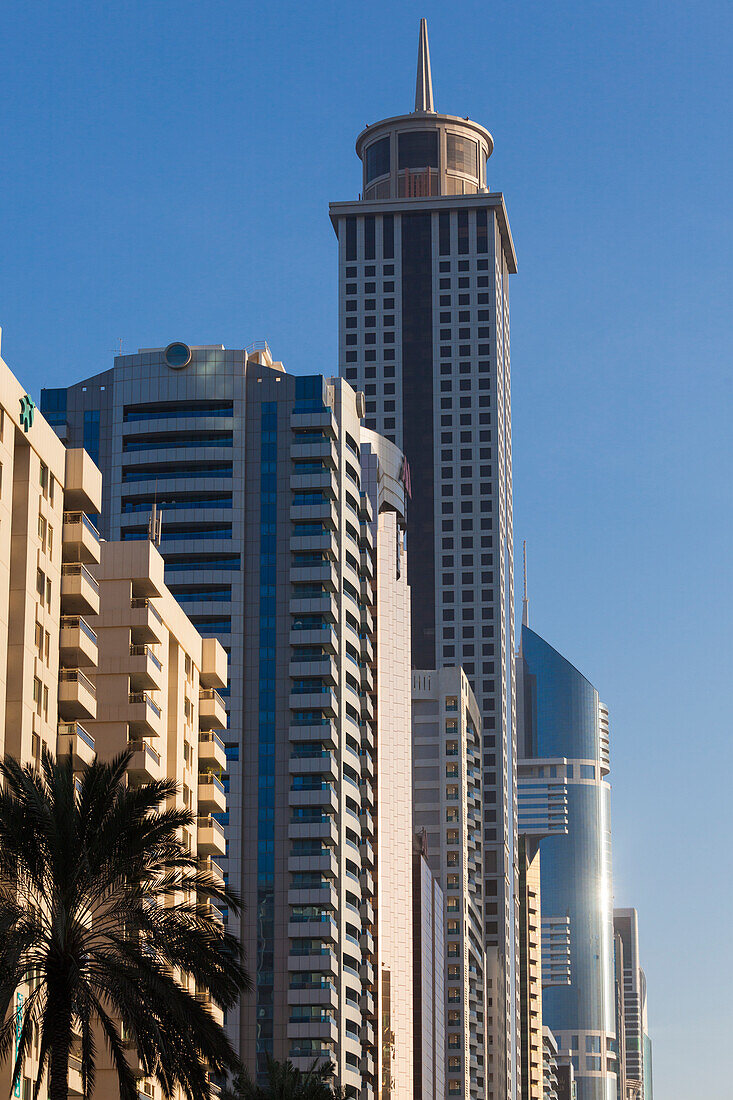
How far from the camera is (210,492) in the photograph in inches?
6043

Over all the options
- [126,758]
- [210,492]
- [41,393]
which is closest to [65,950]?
[126,758]

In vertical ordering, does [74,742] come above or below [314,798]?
below

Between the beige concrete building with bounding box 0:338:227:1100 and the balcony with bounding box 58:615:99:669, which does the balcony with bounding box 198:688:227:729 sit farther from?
the balcony with bounding box 58:615:99:669

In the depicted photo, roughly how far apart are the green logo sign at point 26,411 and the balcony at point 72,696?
12996 millimetres

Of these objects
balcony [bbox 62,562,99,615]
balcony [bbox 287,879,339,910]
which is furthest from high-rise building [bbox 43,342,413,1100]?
balcony [bbox 62,562,99,615]

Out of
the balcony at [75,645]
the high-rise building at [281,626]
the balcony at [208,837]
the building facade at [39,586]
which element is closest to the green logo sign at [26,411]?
the building facade at [39,586]

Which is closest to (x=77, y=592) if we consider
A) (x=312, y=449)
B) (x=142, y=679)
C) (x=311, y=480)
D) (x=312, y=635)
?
(x=142, y=679)

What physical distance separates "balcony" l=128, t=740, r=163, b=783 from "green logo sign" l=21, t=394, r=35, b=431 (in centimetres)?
2123

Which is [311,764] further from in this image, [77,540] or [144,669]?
[77,540]

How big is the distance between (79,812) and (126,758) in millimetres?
3349

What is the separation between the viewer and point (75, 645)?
84.9 m

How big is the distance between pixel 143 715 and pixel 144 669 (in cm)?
249

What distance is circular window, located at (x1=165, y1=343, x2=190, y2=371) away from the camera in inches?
6161

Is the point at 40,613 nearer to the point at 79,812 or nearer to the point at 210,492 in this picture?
the point at 79,812
